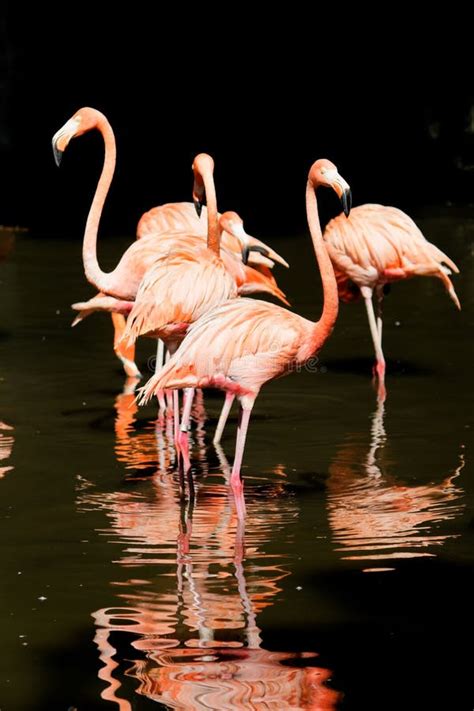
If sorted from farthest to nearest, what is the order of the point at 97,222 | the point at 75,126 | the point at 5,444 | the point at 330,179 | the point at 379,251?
the point at 379,251 → the point at 97,222 → the point at 75,126 → the point at 5,444 → the point at 330,179

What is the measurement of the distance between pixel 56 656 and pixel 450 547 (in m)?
1.42

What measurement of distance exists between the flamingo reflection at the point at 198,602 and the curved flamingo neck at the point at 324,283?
62 cm

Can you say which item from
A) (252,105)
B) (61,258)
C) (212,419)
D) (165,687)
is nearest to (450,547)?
(165,687)

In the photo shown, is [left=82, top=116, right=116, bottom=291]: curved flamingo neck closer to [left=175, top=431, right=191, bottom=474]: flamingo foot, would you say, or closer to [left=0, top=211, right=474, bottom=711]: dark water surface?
[left=0, top=211, right=474, bottom=711]: dark water surface

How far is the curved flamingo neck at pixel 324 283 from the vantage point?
5.05m

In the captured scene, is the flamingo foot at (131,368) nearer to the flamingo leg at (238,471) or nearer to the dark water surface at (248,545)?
the dark water surface at (248,545)

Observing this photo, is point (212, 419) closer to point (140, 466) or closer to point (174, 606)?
point (140, 466)

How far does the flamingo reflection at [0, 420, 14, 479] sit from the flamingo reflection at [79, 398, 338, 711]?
497mm

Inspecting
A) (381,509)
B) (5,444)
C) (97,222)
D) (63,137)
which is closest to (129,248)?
(97,222)

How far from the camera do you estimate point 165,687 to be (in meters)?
3.40

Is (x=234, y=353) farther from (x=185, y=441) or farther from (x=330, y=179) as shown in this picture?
(x=330, y=179)

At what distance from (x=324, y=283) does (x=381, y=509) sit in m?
0.87

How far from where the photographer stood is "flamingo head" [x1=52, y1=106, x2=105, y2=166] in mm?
5832

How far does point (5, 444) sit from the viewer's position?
19.3ft
